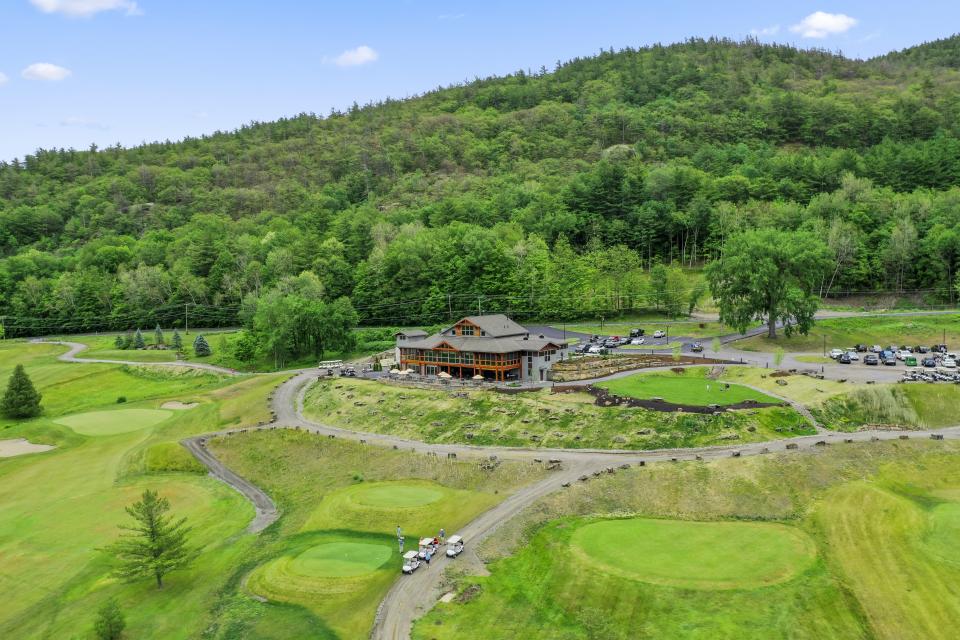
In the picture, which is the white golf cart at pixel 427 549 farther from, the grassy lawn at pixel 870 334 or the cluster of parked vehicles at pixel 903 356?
the grassy lawn at pixel 870 334

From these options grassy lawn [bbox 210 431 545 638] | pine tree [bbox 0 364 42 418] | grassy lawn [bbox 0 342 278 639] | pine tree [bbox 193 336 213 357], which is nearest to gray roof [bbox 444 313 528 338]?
grassy lawn [bbox 210 431 545 638]

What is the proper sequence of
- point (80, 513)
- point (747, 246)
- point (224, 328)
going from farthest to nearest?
1. point (224, 328)
2. point (747, 246)
3. point (80, 513)

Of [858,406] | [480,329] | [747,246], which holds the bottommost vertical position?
[858,406]

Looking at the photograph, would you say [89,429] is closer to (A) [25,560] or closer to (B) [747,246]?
(A) [25,560]

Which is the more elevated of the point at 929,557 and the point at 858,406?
the point at 858,406

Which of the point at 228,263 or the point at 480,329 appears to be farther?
the point at 228,263

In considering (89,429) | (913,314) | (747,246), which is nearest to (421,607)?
(89,429)
